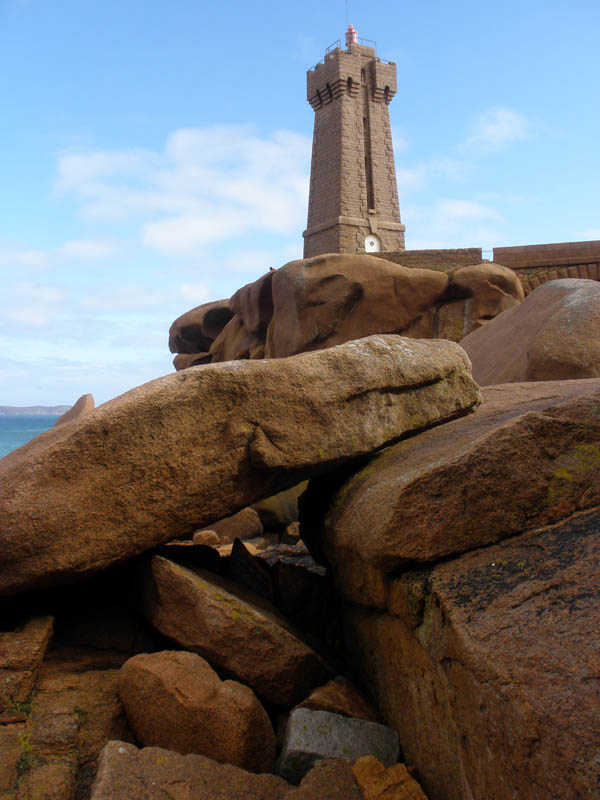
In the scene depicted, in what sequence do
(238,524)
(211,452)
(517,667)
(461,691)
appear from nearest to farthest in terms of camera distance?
(517,667) < (461,691) < (211,452) < (238,524)

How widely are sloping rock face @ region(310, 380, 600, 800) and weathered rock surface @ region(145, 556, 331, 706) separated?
40 centimetres

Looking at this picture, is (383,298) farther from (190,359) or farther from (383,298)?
(190,359)

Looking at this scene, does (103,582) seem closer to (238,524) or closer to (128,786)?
(128,786)

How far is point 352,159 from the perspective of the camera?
79.6 feet

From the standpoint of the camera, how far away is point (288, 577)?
405 cm

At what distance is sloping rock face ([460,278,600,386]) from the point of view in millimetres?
5211

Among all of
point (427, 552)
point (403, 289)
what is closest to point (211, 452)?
point (427, 552)

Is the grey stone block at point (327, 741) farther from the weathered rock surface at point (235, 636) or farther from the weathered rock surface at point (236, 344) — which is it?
the weathered rock surface at point (236, 344)

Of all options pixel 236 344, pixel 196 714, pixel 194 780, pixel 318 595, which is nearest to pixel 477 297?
pixel 236 344

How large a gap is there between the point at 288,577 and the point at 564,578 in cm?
219

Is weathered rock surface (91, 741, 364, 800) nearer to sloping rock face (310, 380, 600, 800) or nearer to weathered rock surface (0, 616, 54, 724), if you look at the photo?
sloping rock face (310, 380, 600, 800)

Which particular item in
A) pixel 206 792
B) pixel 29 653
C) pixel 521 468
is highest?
pixel 521 468

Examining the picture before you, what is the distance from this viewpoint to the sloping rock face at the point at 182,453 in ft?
9.73

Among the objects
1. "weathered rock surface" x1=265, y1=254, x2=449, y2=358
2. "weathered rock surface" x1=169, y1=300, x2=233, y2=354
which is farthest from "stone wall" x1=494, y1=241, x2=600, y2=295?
"weathered rock surface" x1=169, y1=300, x2=233, y2=354
